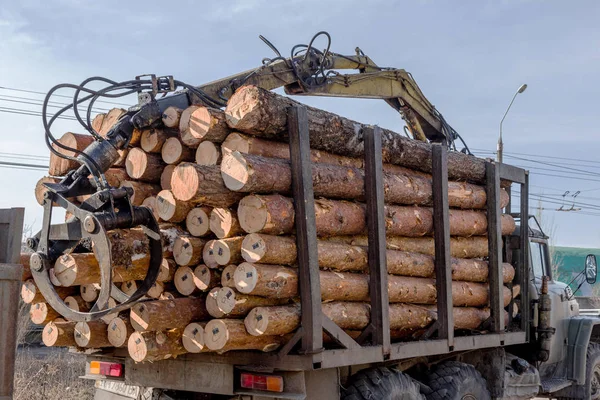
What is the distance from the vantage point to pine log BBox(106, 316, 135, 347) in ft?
17.6

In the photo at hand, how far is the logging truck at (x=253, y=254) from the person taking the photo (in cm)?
507

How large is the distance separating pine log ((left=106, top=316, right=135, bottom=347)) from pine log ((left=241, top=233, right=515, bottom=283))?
1.11 m

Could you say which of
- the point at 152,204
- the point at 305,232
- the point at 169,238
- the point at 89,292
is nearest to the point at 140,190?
the point at 152,204

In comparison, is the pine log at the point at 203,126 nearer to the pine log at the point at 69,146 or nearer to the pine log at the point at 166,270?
the pine log at the point at 166,270

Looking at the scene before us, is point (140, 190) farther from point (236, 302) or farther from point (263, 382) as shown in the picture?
point (263, 382)

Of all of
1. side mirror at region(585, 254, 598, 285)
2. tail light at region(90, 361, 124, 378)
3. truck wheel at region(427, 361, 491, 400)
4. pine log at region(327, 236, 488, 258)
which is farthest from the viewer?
side mirror at region(585, 254, 598, 285)

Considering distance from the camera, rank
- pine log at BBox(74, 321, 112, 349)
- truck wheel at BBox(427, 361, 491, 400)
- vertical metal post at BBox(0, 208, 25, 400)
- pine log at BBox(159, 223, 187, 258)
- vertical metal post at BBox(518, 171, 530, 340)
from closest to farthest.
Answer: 1. vertical metal post at BBox(0, 208, 25, 400)
2. pine log at BBox(159, 223, 187, 258)
3. pine log at BBox(74, 321, 112, 349)
4. truck wheel at BBox(427, 361, 491, 400)
5. vertical metal post at BBox(518, 171, 530, 340)

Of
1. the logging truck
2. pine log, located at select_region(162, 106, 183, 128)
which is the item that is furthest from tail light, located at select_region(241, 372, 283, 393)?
pine log, located at select_region(162, 106, 183, 128)

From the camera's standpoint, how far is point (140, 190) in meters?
5.77

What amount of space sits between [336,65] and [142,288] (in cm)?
472

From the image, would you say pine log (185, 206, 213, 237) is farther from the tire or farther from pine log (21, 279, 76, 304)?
the tire

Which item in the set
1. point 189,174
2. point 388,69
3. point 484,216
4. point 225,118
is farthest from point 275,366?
point 388,69

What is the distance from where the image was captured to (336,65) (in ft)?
29.2

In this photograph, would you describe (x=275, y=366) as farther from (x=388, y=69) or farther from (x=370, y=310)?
(x=388, y=69)
